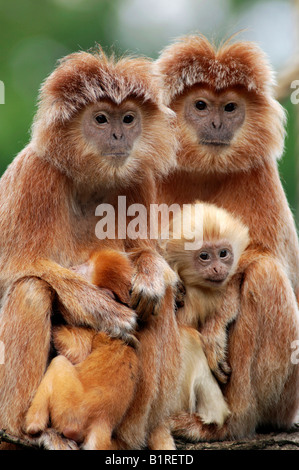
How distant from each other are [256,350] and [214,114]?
5.19 ft

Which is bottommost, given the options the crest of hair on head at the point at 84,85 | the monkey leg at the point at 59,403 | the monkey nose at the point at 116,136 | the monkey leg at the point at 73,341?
the monkey leg at the point at 59,403

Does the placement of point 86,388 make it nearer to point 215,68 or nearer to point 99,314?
point 99,314

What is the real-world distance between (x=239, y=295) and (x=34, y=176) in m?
1.45

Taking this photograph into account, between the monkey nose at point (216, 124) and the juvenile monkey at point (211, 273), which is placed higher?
the monkey nose at point (216, 124)

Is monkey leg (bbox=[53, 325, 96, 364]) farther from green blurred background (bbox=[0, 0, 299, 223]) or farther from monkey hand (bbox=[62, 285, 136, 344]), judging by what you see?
green blurred background (bbox=[0, 0, 299, 223])

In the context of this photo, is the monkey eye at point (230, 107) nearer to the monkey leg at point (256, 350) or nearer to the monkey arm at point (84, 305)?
the monkey leg at point (256, 350)

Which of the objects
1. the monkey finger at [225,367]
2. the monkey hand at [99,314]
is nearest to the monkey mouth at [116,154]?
the monkey hand at [99,314]

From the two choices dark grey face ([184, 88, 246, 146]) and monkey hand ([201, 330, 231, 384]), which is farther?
dark grey face ([184, 88, 246, 146])

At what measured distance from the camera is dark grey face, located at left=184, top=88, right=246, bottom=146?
16.2ft

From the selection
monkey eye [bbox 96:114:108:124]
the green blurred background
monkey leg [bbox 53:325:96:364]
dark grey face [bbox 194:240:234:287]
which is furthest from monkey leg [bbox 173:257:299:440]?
the green blurred background

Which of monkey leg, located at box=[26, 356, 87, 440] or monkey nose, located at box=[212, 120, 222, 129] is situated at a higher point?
monkey nose, located at box=[212, 120, 222, 129]

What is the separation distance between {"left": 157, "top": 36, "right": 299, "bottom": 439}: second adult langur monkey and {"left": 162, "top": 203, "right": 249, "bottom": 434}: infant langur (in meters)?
0.10

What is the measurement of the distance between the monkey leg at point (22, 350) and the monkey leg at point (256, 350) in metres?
1.06

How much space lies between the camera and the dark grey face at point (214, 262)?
450 centimetres
